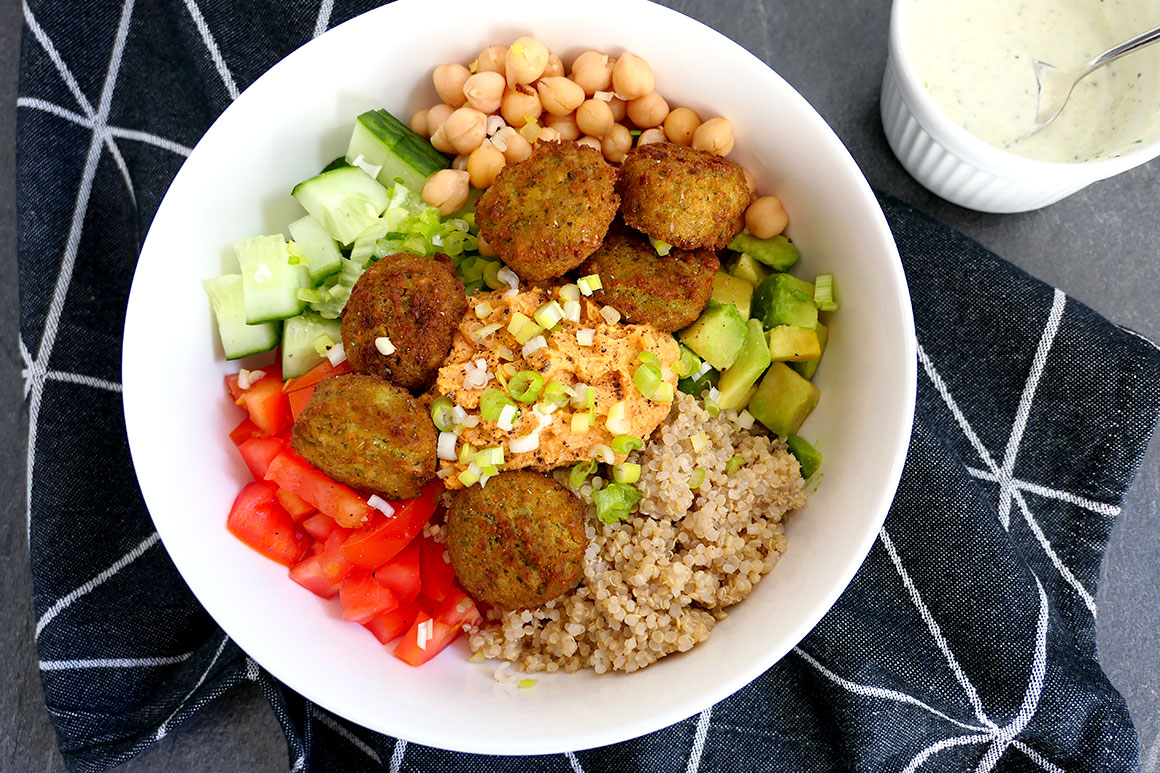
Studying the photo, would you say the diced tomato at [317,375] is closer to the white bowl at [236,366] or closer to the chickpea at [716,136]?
the white bowl at [236,366]

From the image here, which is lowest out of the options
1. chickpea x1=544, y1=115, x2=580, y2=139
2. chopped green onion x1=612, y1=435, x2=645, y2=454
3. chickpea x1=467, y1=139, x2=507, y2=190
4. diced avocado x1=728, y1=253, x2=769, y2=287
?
chopped green onion x1=612, y1=435, x2=645, y2=454

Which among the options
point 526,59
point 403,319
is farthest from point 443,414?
point 526,59

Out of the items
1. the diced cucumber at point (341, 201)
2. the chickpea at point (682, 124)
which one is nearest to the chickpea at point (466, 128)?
the diced cucumber at point (341, 201)

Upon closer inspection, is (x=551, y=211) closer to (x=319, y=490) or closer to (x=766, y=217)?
(x=766, y=217)

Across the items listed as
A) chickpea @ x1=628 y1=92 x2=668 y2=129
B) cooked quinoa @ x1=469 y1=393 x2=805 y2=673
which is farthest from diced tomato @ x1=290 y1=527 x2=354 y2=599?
chickpea @ x1=628 y1=92 x2=668 y2=129

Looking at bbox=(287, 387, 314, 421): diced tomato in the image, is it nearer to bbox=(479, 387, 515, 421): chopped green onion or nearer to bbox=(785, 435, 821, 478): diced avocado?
bbox=(479, 387, 515, 421): chopped green onion

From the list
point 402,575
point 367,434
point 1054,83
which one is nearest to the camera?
point 367,434
